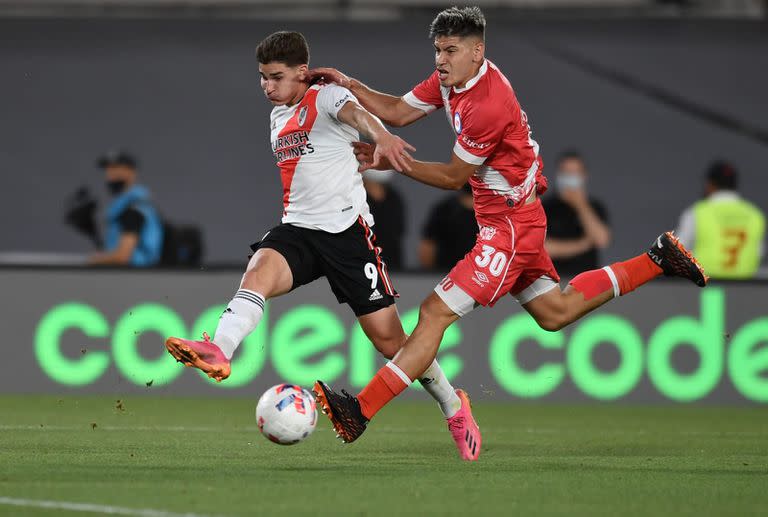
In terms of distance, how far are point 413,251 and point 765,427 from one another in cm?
852

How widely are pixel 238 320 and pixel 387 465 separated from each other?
0.99m

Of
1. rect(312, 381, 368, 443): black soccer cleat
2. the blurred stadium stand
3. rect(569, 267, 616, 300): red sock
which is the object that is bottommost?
the blurred stadium stand

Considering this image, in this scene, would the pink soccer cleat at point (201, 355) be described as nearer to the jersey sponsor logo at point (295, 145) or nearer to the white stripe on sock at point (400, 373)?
the white stripe on sock at point (400, 373)

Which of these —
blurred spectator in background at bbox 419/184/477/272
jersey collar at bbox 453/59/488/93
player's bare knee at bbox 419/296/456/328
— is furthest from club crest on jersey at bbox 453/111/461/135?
blurred spectator in background at bbox 419/184/477/272

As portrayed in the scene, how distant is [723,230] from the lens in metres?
12.6

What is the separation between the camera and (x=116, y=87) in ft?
61.0

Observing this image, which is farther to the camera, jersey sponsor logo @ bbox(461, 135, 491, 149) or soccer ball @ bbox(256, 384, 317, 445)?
jersey sponsor logo @ bbox(461, 135, 491, 149)

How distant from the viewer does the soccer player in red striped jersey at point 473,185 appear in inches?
292

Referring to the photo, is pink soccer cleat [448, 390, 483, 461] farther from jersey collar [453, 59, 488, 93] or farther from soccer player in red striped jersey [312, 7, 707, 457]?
jersey collar [453, 59, 488, 93]

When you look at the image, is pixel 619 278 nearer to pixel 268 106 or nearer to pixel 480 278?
pixel 480 278

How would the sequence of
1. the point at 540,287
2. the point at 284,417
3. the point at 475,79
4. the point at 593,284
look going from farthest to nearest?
the point at 593,284 → the point at 540,287 → the point at 475,79 → the point at 284,417

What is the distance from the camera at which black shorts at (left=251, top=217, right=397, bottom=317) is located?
308 inches

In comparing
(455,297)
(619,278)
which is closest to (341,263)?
(455,297)

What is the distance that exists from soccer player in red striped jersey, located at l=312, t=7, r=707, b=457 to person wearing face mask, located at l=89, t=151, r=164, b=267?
501cm
